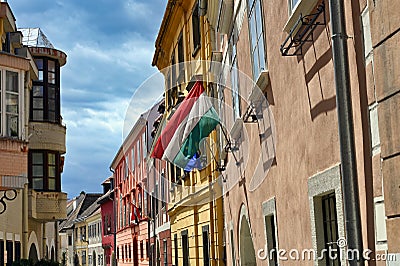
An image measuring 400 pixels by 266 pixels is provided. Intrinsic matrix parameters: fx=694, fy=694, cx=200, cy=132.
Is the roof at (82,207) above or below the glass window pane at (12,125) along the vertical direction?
above

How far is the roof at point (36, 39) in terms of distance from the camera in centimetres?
2605

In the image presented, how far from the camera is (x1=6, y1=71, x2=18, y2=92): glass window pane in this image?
17.1 meters

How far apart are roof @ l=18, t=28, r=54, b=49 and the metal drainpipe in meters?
22.1

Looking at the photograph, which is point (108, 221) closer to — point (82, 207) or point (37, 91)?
point (82, 207)

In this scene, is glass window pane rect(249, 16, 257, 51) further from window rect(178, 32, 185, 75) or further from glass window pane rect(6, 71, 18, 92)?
window rect(178, 32, 185, 75)

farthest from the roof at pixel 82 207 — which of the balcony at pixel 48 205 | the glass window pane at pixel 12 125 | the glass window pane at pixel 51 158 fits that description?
the glass window pane at pixel 12 125

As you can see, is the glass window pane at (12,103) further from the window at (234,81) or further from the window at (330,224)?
the window at (330,224)

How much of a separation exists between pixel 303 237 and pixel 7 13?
593 inches

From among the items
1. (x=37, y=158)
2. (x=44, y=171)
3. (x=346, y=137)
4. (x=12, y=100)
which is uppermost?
(x=12, y=100)

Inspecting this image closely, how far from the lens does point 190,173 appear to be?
18719 mm

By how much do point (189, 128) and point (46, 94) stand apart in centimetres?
1414

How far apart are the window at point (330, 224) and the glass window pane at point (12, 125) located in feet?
37.1

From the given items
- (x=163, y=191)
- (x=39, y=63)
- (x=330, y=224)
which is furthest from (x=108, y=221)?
(x=330, y=224)

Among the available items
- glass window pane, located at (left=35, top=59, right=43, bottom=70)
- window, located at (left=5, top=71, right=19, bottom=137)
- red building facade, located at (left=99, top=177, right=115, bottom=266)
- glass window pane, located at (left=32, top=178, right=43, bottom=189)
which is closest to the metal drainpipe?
window, located at (left=5, top=71, right=19, bottom=137)
